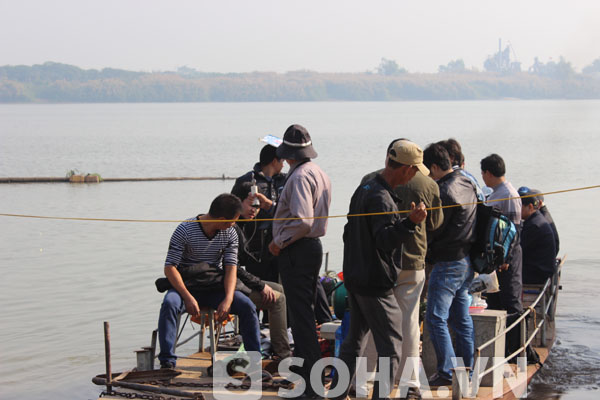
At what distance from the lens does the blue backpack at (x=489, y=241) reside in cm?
673

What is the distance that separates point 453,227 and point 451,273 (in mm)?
348

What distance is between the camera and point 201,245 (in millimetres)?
A: 7301

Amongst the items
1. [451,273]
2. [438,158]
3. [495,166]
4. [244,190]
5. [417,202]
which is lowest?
[451,273]

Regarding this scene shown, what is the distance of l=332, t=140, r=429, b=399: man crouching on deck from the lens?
5.77 meters

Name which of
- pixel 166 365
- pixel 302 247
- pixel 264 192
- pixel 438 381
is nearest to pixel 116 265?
pixel 264 192

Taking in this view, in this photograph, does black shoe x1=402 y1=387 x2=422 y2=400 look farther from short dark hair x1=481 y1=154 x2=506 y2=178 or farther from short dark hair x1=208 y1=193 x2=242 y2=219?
short dark hair x1=481 y1=154 x2=506 y2=178

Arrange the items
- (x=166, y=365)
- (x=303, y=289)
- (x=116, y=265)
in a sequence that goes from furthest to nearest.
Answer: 1. (x=116, y=265)
2. (x=166, y=365)
3. (x=303, y=289)

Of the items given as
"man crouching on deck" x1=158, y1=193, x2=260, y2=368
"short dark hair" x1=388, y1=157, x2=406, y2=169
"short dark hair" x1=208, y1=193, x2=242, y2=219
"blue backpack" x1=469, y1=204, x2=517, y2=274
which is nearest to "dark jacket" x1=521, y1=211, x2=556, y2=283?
"blue backpack" x1=469, y1=204, x2=517, y2=274

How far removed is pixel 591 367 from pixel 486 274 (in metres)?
4.30

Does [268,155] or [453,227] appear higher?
[268,155]

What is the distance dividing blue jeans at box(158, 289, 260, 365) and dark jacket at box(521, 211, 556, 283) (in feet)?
10.8

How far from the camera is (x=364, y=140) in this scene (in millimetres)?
76125

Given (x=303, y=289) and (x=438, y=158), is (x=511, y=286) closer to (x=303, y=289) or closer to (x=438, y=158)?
(x=438, y=158)

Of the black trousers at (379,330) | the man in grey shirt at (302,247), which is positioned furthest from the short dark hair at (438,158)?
the black trousers at (379,330)
